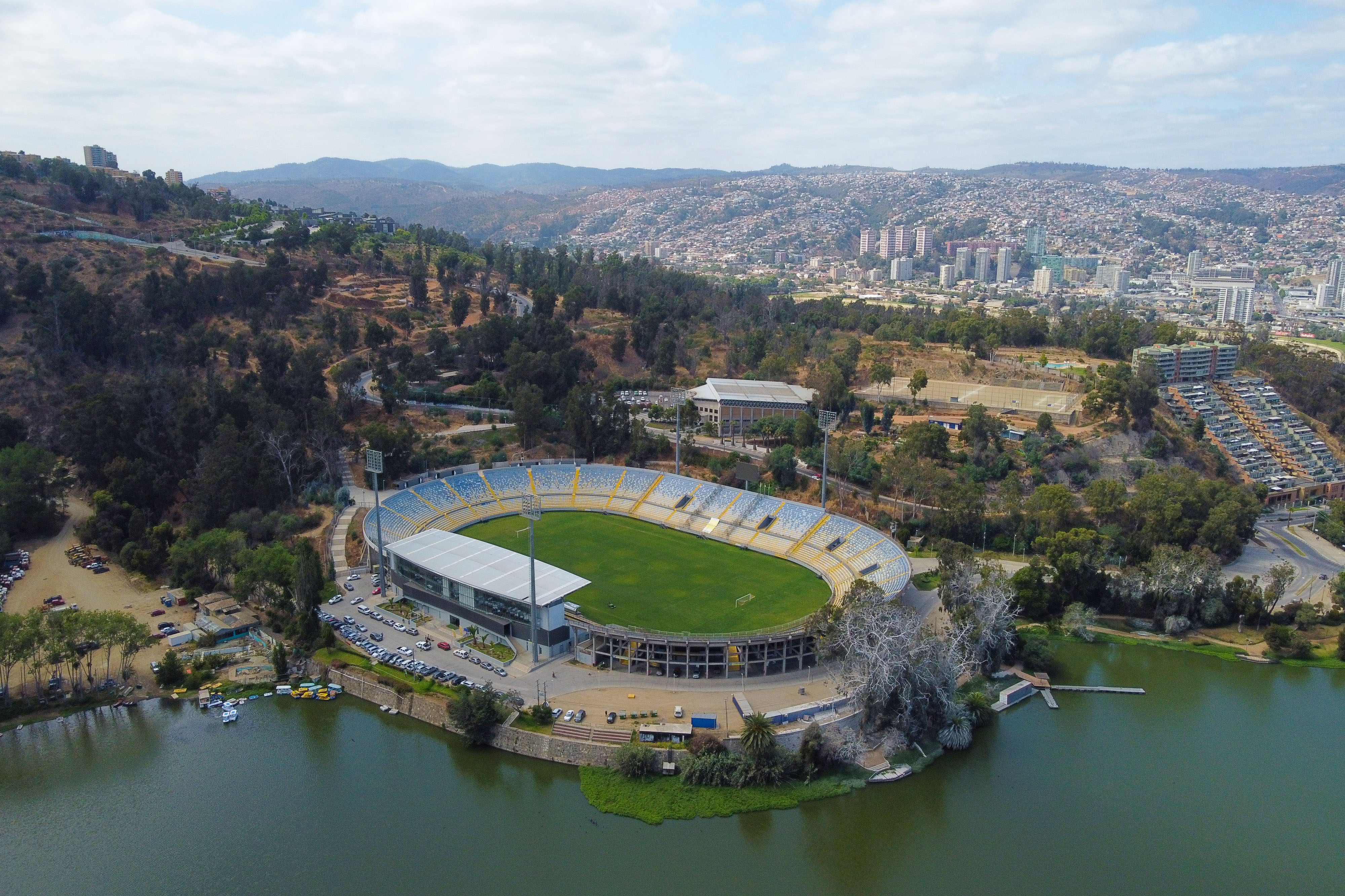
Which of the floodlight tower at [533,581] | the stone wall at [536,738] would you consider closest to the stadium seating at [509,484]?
the floodlight tower at [533,581]

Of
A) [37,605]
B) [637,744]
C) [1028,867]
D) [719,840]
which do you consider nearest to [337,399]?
[37,605]

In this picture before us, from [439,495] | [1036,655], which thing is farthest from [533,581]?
[1036,655]

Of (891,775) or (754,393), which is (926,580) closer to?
(891,775)

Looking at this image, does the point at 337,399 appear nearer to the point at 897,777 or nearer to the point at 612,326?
the point at 612,326

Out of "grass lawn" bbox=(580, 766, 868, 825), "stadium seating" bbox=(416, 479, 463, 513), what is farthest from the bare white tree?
"grass lawn" bbox=(580, 766, 868, 825)

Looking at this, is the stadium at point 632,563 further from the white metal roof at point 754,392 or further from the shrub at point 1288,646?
the shrub at point 1288,646

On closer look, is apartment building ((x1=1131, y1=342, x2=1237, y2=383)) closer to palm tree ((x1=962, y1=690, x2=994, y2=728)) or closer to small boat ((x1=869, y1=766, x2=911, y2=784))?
palm tree ((x1=962, y1=690, x2=994, y2=728))
